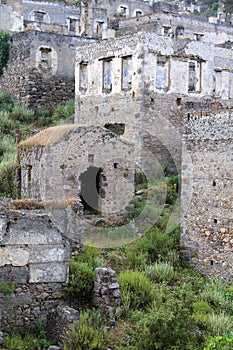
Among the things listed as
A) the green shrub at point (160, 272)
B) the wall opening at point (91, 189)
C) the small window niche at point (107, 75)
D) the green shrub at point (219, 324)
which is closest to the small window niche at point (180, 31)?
the small window niche at point (107, 75)

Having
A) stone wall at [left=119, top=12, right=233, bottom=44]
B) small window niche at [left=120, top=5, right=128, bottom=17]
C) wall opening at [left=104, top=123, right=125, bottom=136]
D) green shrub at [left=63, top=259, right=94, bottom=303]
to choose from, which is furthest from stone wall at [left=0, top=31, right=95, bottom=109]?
small window niche at [left=120, top=5, right=128, bottom=17]

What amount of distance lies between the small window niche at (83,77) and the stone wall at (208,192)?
756cm

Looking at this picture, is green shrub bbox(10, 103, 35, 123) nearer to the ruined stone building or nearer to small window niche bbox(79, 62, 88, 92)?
the ruined stone building

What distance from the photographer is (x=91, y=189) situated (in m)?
17.7

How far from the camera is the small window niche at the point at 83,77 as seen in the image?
2248 centimetres

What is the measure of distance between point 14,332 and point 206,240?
20.0ft

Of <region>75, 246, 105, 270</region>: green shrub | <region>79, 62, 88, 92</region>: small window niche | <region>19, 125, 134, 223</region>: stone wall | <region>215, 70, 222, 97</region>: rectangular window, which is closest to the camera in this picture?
<region>75, 246, 105, 270</region>: green shrub

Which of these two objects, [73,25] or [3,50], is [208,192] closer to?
[3,50]

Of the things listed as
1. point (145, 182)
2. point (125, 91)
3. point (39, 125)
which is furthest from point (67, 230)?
point (39, 125)

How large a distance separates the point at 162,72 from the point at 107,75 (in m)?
2.08

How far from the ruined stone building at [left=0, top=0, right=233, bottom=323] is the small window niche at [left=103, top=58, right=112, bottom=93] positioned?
4 cm

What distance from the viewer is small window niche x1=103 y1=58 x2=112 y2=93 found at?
21172 millimetres

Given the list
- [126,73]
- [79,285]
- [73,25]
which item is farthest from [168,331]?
[73,25]

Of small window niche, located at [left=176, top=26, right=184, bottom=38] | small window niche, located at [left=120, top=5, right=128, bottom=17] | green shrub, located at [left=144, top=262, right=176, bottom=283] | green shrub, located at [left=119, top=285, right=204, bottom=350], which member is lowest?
green shrub, located at [left=144, top=262, right=176, bottom=283]
